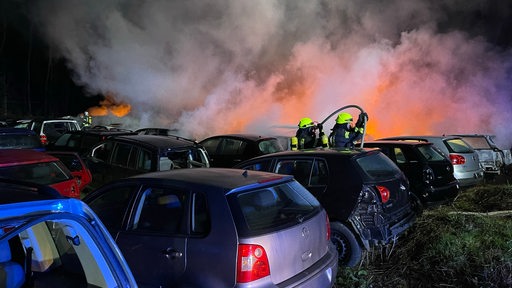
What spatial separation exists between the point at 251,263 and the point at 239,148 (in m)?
7.20

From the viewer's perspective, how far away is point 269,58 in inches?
719

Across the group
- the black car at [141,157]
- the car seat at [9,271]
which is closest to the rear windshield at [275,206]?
the car seat at [9,271]

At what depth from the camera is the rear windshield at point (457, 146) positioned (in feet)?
28.7

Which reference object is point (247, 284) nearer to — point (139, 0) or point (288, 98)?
point (288, 98)

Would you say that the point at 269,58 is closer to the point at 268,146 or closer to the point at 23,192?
the point at 268,146

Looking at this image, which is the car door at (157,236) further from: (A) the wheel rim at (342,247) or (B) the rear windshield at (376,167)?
(B) the rear windshield at (376,167)

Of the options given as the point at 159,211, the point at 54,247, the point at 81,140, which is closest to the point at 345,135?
the point at 159,211

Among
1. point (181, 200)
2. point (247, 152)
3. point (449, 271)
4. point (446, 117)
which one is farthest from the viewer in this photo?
point (446, 117)

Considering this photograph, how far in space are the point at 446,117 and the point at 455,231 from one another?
1093 cm

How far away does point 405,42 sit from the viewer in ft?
51.5

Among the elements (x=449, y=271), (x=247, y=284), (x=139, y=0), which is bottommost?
(x=449, y=271)

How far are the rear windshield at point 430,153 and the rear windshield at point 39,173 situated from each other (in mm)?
5661

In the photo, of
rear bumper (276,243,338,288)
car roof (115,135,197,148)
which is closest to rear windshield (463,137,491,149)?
car roof (115,135,197,148)

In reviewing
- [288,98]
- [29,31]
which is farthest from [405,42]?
[29,31]
